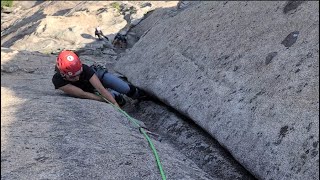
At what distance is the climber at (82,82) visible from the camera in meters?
8.19

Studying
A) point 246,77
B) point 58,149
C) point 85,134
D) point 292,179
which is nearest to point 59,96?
point 85,134

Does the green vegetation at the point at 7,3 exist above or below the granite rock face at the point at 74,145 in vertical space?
below

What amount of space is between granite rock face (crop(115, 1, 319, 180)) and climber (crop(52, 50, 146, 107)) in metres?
0.59

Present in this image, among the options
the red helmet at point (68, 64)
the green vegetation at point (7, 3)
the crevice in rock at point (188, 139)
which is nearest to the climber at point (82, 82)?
the red helmet at point (68, 64)

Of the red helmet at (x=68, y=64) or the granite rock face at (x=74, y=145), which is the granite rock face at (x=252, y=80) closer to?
the granite rock face at (x=74, y=145)

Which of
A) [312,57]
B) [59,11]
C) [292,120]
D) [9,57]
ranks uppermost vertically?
[312,57]

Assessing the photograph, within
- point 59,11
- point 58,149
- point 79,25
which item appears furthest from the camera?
point 59,11

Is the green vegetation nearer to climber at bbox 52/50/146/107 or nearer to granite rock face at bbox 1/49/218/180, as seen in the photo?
climber at bbox 52/50/146/107

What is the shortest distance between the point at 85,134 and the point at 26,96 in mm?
2768

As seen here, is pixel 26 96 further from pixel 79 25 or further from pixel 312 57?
pixel 79 25

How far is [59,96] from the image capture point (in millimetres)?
8352

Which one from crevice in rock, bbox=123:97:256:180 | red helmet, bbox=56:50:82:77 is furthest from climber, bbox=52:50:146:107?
crevice in rock, bbox=123:97:256:180

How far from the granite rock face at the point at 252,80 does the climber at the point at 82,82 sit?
594 millimetres

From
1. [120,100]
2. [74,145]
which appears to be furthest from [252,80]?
[120,100]
